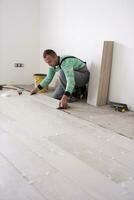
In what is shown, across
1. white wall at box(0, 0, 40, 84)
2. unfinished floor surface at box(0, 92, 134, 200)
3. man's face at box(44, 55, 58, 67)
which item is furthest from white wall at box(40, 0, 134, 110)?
unfinished floor surface at box(0, 92, 134, 200)

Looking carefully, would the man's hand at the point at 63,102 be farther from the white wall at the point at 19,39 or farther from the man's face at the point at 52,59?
the white wall at the point at 19,39

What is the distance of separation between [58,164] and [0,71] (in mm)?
3478

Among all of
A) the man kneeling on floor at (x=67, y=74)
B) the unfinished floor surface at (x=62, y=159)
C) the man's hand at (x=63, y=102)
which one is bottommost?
the unfinished floor surface at (x=62, y=159)

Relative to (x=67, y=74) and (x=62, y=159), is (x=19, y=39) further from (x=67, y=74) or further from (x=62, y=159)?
(x=62, y=159)

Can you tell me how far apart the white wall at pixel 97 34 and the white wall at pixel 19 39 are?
0.47m

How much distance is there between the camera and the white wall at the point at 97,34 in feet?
12.0

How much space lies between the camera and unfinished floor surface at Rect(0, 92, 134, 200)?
5.69 ft

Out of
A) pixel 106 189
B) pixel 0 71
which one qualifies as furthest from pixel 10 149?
pixel 0 71

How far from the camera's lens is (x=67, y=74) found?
3689mm

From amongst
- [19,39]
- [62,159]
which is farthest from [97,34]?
[62,159]

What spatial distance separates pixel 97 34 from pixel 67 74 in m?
0.88

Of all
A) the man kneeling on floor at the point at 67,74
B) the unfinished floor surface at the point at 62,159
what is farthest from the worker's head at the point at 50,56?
the unfinished floor surface at the point at 62,159

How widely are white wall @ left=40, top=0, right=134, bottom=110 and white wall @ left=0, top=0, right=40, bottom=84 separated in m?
0.47

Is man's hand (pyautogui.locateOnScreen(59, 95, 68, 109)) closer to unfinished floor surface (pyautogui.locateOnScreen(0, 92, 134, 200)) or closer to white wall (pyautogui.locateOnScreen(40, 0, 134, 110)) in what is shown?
unfinished floor surface (pyautogui.locateOnScreen(0, 92, 134, 200))
